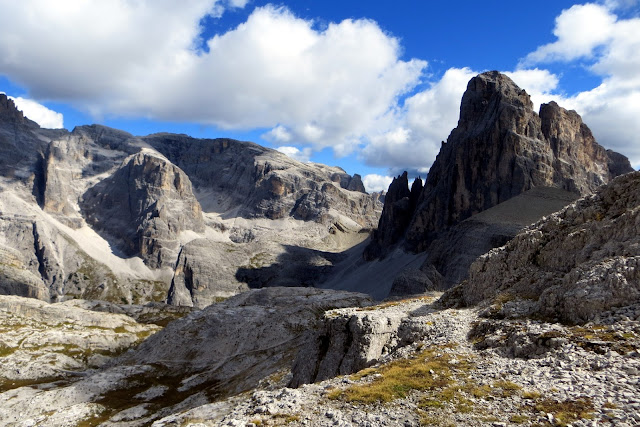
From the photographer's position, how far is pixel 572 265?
107 ft

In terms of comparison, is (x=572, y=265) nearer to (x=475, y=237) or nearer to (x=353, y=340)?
(x=353, y=340)

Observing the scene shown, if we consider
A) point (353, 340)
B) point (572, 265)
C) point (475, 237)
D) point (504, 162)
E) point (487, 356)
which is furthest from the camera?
point (504, 162)

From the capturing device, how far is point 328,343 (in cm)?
3725

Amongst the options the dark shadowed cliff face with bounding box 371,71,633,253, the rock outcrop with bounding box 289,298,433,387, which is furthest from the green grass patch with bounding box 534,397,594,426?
the dark shadowed cliff face with bounding box 371,71,633,253

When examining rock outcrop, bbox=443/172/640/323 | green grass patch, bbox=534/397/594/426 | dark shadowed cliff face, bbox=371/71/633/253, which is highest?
dark shadowed cliff face, bbox=371/71/633/253

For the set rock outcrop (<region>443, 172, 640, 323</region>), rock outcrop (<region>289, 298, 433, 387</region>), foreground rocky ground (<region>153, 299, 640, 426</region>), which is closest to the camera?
foreground rocky ground (<region>153, 299, 640, 426</region>)

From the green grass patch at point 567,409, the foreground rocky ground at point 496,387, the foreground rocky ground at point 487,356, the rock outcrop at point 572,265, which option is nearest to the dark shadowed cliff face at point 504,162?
the foreground rocky ground at point 487,356

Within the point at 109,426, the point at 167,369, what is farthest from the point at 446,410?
the point at 167,369

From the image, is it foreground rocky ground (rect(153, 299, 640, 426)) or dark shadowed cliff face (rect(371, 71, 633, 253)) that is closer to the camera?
foreground rocky ground (rect(153, 299, 640, 426))

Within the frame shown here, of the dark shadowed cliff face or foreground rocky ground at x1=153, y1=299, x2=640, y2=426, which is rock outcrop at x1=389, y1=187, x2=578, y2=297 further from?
foreground rocky ground at x1=153, y1=299, x2=640, y2=426

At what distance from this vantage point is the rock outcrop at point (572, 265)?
84.1 ft

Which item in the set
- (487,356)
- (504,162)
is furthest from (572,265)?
(504,162)

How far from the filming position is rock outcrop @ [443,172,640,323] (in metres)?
25.6

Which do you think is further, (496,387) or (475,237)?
(475,237)
